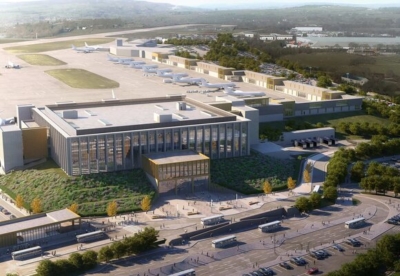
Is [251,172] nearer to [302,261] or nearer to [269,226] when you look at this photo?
[269,226]

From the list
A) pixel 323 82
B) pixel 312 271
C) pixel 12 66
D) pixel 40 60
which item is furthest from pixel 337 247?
pixel 40 60

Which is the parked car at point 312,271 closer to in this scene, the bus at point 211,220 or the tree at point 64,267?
the bus at point 211,220

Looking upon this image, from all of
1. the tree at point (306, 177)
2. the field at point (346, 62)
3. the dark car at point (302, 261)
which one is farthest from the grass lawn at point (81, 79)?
the dark car at point (302, 261)

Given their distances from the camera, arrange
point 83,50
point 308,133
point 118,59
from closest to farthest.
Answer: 1. point 308,133
2. point 118,59
3. point 83,50

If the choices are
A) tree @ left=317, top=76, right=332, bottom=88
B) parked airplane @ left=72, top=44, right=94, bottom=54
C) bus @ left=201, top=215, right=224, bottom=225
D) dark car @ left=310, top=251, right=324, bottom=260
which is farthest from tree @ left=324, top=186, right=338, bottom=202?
parked airplane @ left=72, top=44, right=94, bottom=54

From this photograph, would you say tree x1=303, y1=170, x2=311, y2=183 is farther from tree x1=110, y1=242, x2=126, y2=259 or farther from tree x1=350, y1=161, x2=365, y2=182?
tree x1=110, y1=242, x2=126, y2=259

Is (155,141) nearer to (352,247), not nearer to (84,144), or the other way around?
(84,144)
